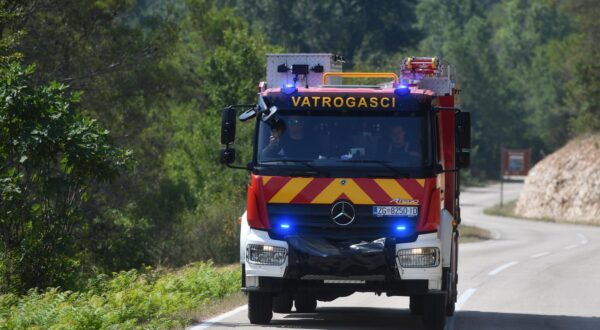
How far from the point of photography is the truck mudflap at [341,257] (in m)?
13.0

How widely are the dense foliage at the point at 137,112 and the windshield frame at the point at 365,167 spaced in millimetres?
2503

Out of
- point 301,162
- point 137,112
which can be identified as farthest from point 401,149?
point 137,112

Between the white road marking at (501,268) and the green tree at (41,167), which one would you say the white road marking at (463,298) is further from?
the green tree at (41,167)

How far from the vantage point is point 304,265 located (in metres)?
13.1

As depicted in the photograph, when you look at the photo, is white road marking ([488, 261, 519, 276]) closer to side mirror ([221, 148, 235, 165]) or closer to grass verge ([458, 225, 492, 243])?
side mirror ([221, 148, 235, 165])

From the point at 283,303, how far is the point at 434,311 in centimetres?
269

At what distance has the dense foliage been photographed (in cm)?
1902

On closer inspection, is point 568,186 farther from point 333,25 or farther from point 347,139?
point 347,139

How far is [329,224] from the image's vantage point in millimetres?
13164

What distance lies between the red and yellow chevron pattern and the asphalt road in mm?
1668

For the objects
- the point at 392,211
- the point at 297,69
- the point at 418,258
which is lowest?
the point at 418,258

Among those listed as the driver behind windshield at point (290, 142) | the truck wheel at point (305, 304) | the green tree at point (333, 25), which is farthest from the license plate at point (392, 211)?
the green tree at point (333, 25)

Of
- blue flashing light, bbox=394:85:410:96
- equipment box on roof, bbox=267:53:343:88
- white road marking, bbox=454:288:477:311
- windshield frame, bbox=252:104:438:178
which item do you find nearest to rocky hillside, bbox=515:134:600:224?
white road marking, bbox=454:288:477:311

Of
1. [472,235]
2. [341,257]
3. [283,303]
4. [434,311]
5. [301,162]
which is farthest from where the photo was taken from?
[472,235]
